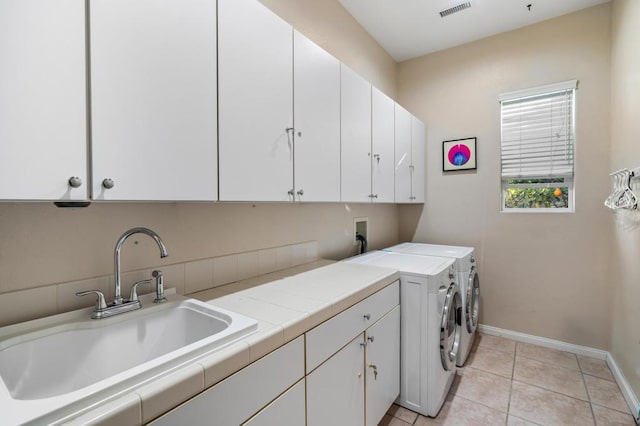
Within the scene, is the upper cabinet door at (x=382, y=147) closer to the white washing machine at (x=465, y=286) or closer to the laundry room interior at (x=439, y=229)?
the laundry room interior at (x=439, y=229)

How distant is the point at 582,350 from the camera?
2.59 metres

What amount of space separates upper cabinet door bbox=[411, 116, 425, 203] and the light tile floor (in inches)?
61.9

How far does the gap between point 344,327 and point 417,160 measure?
86.8 inches

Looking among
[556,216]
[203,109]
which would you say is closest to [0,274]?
[203,109]

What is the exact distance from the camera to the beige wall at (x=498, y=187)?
252cm

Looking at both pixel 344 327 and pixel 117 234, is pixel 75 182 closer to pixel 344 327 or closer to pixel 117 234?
pixel 117 234

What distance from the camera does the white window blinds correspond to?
8.72 feet

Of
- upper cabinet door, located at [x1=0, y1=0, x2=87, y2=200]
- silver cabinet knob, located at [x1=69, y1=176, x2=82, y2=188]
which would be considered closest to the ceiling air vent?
upper cabinet door, located at [x1=0, y1=0, x2=87, y2=200]

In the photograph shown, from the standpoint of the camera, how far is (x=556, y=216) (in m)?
2.69

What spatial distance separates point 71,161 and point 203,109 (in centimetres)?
45

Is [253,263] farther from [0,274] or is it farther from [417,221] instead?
[417,221]

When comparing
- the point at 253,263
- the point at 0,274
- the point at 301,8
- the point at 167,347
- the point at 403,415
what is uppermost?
the point at 301,8

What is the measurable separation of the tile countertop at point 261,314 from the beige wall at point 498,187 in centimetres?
169

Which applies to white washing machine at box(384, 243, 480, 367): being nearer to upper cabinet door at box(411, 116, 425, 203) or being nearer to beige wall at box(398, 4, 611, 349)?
beige wall at box(398, 4, 611, 349)
